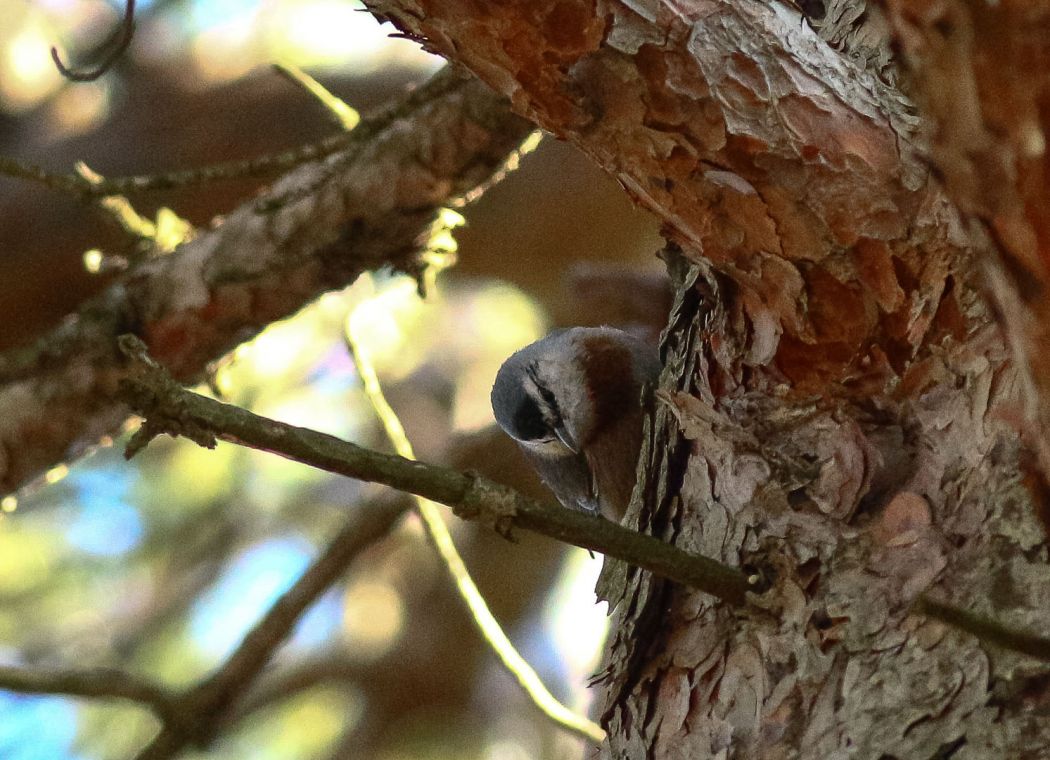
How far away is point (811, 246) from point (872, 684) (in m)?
0.50

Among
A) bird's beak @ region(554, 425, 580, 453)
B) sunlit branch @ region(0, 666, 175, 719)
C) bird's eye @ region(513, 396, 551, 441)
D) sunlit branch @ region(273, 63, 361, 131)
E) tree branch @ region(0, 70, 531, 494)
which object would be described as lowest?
sunlit branch @ region(0, 666, 175, 719)

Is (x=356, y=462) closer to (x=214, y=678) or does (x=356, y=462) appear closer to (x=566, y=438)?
(x=214, y=678)

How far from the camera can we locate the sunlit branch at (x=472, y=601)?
2.25 metres

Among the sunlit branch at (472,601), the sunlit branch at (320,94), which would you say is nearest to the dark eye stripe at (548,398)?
the sunlit branch at (472,601)

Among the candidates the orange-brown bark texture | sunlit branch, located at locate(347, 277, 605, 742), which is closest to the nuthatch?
sunlit branch, located at locate(347, 277, 605, 742)

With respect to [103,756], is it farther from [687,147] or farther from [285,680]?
[687,147]

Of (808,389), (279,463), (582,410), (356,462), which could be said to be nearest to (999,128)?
(356,462)

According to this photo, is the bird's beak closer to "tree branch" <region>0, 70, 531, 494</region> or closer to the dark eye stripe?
the dark eye stripe

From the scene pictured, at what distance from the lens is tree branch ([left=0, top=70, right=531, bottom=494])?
238 centimetres

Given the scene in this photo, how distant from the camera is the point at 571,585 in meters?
4.70

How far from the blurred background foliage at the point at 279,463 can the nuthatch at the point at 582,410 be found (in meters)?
0.60

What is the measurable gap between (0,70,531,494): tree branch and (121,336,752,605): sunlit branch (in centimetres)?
131

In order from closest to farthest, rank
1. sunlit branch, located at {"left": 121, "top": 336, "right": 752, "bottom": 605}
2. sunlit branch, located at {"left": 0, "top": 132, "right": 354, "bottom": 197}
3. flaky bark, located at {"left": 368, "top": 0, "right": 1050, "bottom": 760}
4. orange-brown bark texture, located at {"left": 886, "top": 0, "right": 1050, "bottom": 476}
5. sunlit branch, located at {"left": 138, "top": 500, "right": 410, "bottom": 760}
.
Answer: orange-brown bark texture, located at {"left": 886, "top": 0, "right": 1050, "bottom": 476} < sunlit branch, located at {"left": 121, "top": 336, "right": 752, "bottom": 605} < flaky bark, located at {"left": 368, "top": 0, "right": 1050, "bottom": 760} < sunlit branch, located at {"left": 0, "top": 132, "right": 354, "bottom": 197} < sunlit branch, located at {"left": 138, "top": 500, "right": 410, "bottom": 760}

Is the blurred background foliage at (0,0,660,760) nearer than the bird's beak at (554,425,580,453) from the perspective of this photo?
No
